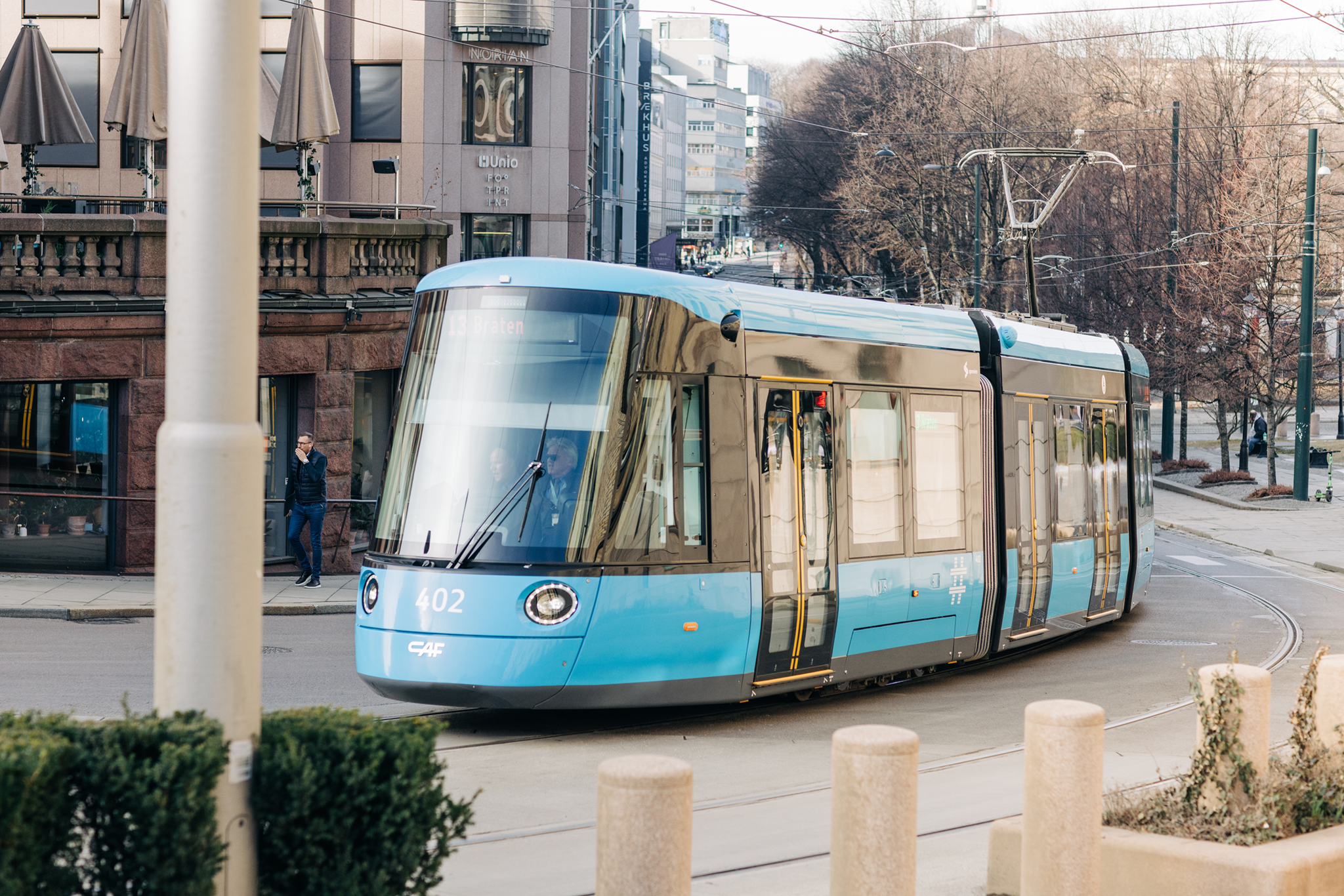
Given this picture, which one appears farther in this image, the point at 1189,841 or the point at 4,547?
the point at 4,547

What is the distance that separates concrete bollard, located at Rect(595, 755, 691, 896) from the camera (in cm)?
442

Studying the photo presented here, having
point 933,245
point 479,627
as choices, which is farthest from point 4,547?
point 933,245

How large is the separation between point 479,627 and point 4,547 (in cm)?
1110

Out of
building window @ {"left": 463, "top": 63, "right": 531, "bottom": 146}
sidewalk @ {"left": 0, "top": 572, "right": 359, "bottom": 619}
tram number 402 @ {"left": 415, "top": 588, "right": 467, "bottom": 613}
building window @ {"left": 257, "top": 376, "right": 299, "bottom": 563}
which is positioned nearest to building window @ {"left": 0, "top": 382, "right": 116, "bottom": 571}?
sidewalk @ {"left": 0, "top": 572, "right": 359, "bottom": 619}

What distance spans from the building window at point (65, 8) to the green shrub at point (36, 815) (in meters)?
34.4

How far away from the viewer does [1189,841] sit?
559 centimetres

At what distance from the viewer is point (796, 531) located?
1005 centimetres

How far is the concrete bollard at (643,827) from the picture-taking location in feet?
14.5

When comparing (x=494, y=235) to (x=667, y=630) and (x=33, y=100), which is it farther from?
(x=667, y=630)

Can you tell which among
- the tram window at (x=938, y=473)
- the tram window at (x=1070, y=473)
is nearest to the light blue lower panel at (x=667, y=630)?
the tram window at (x=938, y=473)

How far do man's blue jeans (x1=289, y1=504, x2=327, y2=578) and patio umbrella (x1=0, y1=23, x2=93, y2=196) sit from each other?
6770mm

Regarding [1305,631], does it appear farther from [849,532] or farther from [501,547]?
[501,547]

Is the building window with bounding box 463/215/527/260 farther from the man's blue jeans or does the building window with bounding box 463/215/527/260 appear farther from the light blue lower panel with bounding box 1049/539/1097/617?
the light blue lower panel with bounding box 1049/539/1097/617

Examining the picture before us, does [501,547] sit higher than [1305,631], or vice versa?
[501,547]
